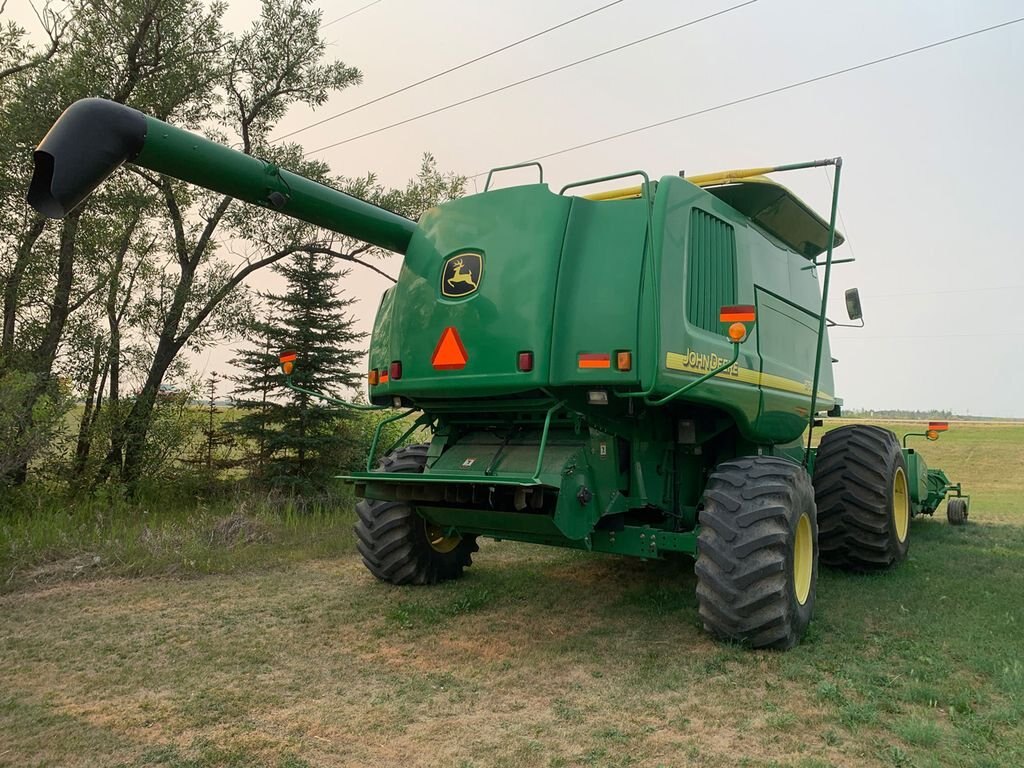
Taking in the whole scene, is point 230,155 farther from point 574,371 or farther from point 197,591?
point 197,591

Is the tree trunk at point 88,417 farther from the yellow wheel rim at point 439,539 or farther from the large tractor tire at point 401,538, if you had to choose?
the yellow wheel rim at point 439,539

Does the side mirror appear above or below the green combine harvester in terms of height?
above

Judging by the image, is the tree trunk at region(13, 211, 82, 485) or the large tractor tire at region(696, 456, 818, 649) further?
the tree trunk at region(13, 211, 82, 485)

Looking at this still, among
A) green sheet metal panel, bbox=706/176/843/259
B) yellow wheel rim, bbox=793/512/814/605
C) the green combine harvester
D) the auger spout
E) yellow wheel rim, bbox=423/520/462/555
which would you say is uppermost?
green sheet metal panel, bbox=706/176/843/259

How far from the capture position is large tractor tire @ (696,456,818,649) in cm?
427

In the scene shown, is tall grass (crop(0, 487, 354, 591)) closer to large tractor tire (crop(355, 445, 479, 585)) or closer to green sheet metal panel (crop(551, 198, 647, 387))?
large tractor tire (crop(355, 445, 479, 585))

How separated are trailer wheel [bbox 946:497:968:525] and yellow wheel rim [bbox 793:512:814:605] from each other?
609cm

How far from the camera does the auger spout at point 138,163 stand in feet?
13.6

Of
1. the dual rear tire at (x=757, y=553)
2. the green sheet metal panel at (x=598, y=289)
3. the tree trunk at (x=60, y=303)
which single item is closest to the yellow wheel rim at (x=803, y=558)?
the dual rear tire at (x=757, y=553)

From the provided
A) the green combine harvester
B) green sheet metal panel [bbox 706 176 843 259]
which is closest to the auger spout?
the green combine harvester

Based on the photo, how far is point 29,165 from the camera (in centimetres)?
980

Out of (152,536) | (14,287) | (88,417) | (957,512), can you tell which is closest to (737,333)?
(152,536)

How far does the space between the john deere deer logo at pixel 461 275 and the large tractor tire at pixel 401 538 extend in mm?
1593

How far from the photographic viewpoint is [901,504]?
736 centimetres
